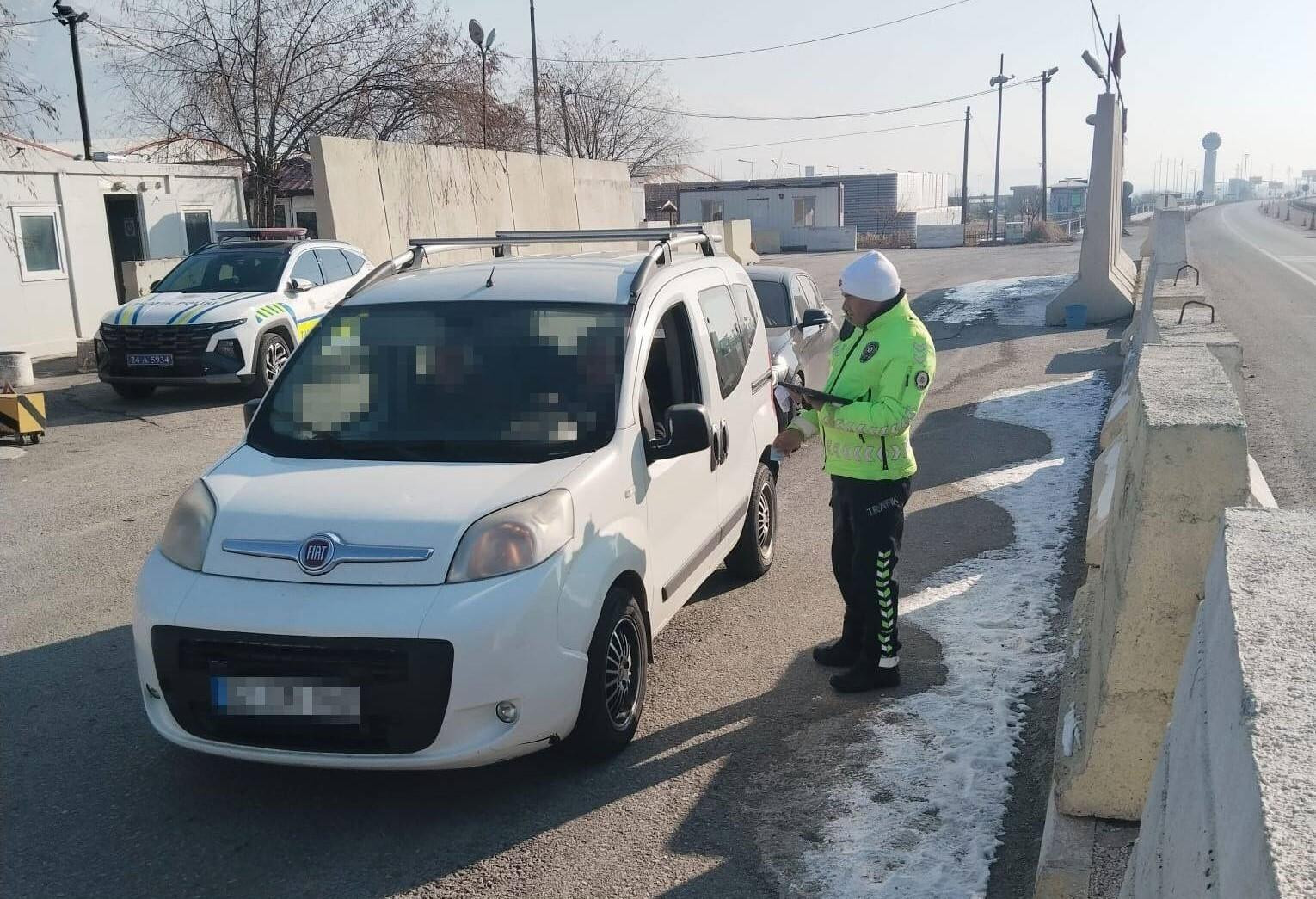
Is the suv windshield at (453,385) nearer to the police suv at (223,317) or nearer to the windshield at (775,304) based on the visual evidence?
the windshield at (775,304)

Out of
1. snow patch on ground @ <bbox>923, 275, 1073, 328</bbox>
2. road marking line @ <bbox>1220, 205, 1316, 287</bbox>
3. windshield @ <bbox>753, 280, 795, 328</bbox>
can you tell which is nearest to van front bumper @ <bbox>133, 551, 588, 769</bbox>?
windshield @ <bbox>753, 280, 795, 328</bbox>

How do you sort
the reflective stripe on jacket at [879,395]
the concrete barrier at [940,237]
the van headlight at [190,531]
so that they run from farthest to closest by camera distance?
the concrete barrier at [940,237]
the reflective stripe on jacket at [879,395]
the van headlight at [190,531]

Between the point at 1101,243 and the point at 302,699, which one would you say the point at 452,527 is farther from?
the point at 1101,243

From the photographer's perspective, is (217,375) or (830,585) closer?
(830,585)

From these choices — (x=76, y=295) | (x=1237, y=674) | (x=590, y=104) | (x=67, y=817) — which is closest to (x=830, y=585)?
(x=67, y=817)

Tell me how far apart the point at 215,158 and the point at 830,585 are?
81.8 feet

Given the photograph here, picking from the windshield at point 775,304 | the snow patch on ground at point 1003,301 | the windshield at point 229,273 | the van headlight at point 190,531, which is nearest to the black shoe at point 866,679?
the van headlight at point 190,531

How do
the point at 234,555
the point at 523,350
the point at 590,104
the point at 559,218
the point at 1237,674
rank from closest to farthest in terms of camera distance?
the point at 1237,674 → the point at 234,555 → the point at 523,350 → the point at 559,218 → the point at 590,104

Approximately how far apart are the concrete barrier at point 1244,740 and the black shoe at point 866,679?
2563 millimetres

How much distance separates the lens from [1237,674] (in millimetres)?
1839

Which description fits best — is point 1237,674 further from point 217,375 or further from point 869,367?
point 217,375

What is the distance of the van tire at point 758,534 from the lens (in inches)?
254

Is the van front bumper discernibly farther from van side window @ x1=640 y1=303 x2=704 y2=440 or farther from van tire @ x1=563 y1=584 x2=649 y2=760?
van side window @ x1=640 y1=303 x2=704 y2=440

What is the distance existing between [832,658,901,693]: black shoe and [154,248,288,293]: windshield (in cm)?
1065
